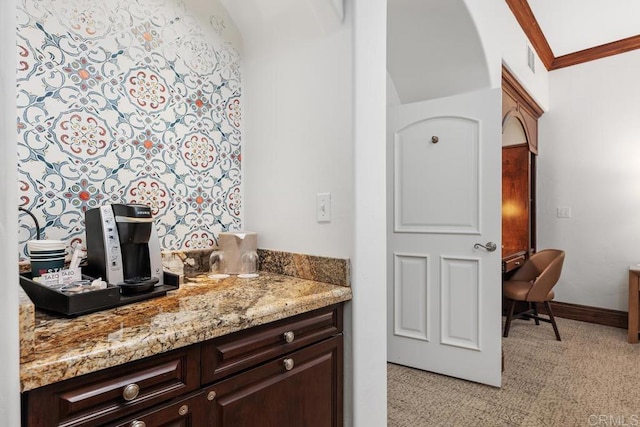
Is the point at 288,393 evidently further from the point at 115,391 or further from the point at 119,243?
the point at 119,243

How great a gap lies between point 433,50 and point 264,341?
7.46ft

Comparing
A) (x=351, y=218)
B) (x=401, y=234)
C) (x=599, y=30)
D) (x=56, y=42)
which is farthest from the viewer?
(x=599, y=30)

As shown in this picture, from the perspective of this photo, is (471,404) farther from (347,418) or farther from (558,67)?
(558,67)

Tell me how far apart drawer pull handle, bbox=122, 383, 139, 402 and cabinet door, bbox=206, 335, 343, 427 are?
0.20 meters

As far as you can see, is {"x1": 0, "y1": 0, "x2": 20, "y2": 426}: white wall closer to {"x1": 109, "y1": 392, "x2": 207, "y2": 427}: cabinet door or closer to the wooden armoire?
{"x1": 109, "y1": 392, "x2": 207, "y2": 427}: cabinet door

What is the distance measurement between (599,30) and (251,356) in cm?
415

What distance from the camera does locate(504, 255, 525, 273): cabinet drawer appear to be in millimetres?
3020

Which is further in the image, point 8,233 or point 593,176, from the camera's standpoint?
point 593,176

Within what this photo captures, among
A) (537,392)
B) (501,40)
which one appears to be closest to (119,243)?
(537,392)

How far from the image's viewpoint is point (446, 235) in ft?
8.16

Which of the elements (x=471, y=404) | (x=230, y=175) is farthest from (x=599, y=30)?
(x=230, y=175)

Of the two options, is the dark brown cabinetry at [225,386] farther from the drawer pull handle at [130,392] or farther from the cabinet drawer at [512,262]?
the cabinet drawer at [512,262]

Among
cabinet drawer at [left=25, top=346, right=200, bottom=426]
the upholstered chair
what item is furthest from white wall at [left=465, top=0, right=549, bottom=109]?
cabinet drawer at [left=25, top=346, right=200, bottom=426]

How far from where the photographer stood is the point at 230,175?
1.70 m
